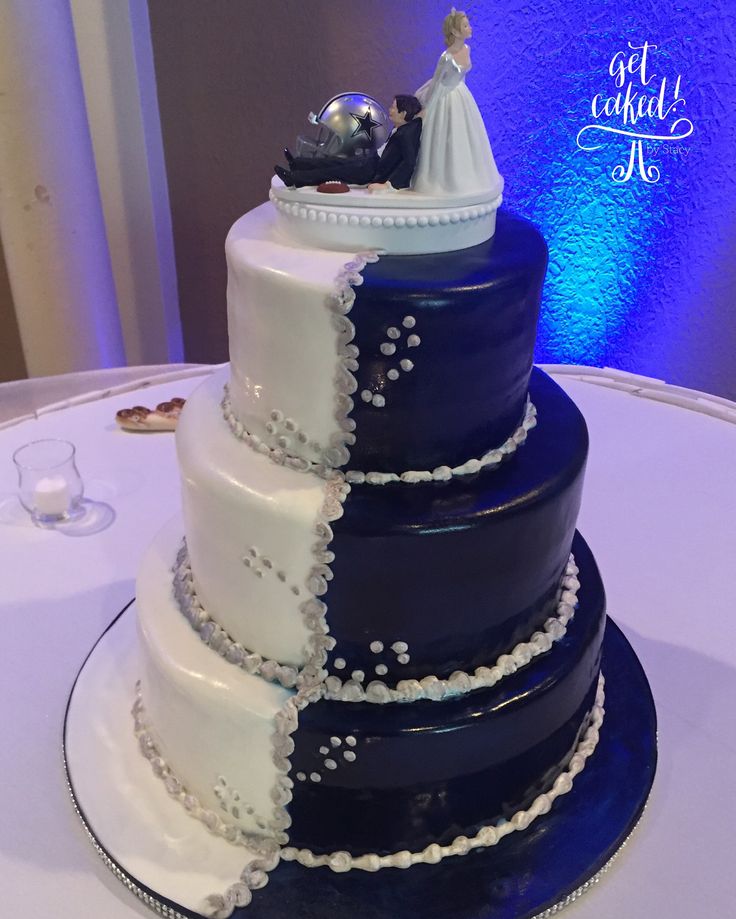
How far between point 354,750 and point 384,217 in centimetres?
81

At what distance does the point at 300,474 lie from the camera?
1.22 meters

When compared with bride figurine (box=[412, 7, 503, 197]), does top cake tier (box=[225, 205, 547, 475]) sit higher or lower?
lower

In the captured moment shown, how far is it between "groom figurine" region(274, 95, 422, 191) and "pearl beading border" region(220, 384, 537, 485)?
0.40 m

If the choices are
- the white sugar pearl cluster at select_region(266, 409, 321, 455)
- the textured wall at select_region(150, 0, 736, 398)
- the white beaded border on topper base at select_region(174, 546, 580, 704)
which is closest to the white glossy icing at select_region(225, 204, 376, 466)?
the white sugar pearl cluster at select_region(266, 409, 321, 455)

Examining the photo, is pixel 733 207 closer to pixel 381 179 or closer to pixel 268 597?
pixel 381 179

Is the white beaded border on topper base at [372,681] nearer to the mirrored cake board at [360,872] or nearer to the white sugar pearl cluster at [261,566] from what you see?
the white sugar pearl cluster at [261,566]

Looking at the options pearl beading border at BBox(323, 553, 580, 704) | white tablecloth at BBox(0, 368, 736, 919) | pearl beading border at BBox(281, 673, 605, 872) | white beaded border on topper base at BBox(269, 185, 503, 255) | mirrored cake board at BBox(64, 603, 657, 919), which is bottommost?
white tablecloth at BBox(0, 368, 736, 919)

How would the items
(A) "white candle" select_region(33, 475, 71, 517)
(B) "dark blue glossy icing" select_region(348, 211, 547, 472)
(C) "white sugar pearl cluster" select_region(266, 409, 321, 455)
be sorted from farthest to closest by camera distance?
(A) "white candle" select_region(33, 475, 71, 517), (C) "white sugar pearl cluster" select_region(266, 409, 321, 455), (B) "dark blue glossy icing" select_region(348, 211, 547, 472)

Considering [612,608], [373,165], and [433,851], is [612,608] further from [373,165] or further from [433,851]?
[373,165]

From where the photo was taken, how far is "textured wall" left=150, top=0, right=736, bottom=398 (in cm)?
309

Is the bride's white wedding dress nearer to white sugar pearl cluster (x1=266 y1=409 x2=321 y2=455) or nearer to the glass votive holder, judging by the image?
white sugar pearl cluster (x1=266 y1=409 x2=321 y2=455)

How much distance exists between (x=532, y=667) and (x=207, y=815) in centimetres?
62

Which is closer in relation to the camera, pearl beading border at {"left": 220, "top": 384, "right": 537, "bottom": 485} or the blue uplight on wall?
pearl beading border at {"left": 220, "top": 384, "right": 537, "bottom": 485}

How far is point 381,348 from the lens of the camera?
3.67 feet
